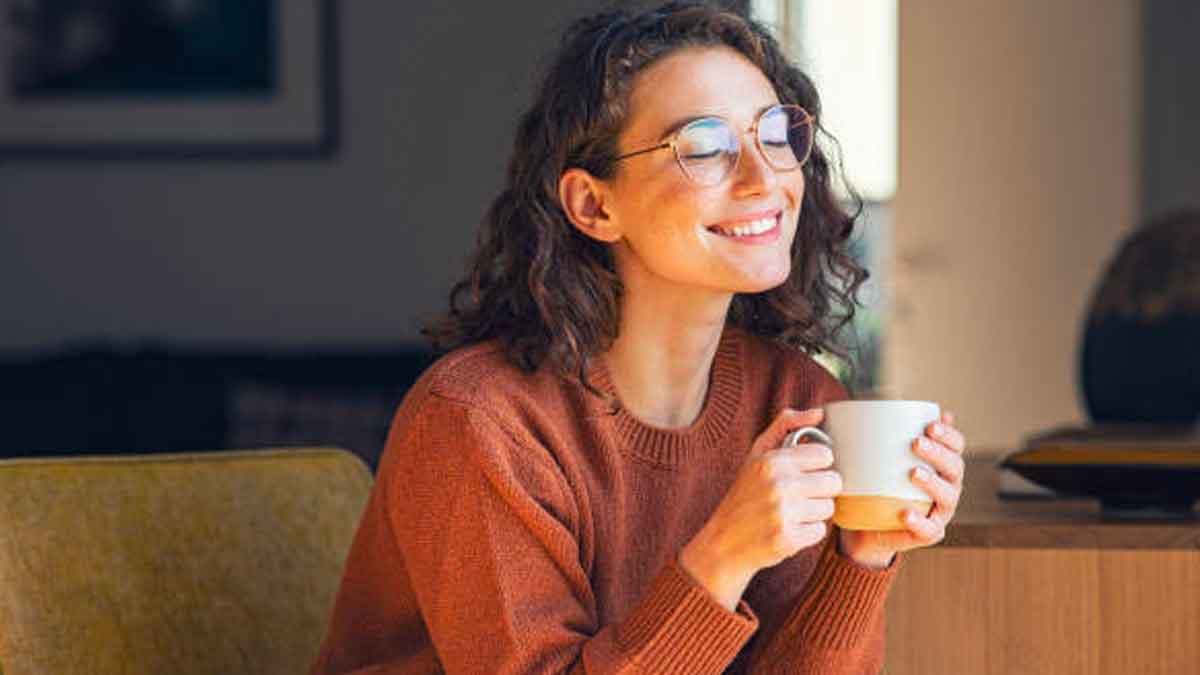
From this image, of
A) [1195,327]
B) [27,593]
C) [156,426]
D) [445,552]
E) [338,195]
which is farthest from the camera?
[338,195]

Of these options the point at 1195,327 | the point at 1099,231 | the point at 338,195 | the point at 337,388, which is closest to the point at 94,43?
the point at 338,195

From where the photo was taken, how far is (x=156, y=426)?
419 cm

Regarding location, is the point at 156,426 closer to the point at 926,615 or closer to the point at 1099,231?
the point at 1099,231

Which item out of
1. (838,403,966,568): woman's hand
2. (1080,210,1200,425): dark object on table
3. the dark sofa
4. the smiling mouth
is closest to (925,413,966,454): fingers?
(838,403,966,568): woman's hand

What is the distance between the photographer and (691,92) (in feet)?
4.70

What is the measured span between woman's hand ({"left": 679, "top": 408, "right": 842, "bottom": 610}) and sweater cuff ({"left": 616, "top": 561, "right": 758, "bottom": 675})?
0.05 ft

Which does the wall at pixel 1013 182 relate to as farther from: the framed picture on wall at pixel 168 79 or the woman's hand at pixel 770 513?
the woman's hand at pixel 770 513

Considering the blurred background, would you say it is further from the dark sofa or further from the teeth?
the teeth

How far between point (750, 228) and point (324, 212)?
3.62 metres

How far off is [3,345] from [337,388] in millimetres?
959

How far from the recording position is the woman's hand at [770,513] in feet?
4.05

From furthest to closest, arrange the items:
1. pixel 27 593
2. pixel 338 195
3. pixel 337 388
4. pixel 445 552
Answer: pixel 338 195
pixel 337 388
pixel 27 593
pixel 445 552

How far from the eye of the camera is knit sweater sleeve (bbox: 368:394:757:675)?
1288mm

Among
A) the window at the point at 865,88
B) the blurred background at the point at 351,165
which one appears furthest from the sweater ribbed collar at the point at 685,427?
the window at the point at 865,88
